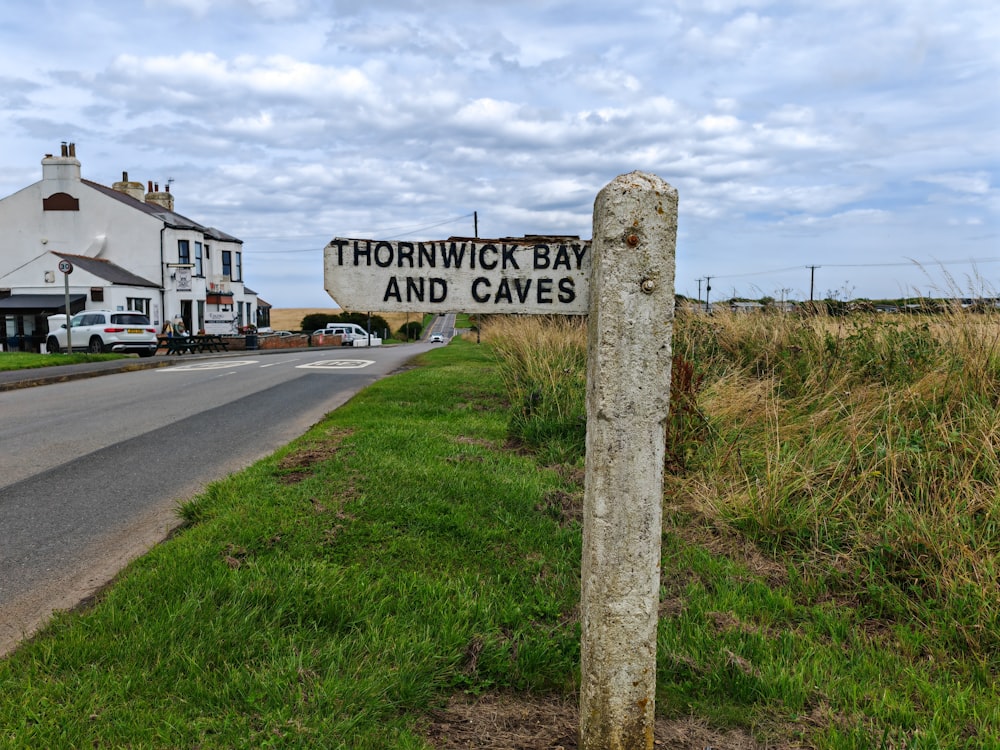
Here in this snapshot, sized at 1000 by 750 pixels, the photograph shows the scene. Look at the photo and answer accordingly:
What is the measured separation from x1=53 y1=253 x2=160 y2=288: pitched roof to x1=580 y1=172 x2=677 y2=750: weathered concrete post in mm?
41441

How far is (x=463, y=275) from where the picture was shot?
283cm

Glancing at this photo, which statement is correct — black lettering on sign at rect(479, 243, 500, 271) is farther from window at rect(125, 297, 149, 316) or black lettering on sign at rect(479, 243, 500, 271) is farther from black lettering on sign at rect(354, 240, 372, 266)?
window at rect(125, 297, 149, 316)

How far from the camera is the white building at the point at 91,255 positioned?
3856cm

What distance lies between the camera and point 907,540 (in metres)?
4.20

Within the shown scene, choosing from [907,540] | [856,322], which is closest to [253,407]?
[856,322]

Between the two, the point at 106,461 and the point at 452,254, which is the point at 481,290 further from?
the point at 106,461

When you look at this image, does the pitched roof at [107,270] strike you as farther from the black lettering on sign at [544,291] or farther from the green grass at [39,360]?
the black lettering on sign at [544,291]

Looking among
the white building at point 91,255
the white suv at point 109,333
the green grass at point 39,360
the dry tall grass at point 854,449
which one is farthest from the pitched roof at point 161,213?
the dry tall grass at point 854,449

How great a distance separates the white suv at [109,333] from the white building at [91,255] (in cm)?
930

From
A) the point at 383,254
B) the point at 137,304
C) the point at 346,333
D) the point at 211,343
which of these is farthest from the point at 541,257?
the point at 346,333

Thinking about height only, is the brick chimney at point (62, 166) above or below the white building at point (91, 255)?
above

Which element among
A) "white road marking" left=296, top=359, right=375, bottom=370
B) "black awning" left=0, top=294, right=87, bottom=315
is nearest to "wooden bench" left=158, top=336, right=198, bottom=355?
"black awning" left=0, top=294, right=87, bottom=315

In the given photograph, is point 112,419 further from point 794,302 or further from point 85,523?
point 794,302

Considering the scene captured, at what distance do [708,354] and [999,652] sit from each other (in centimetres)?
620
